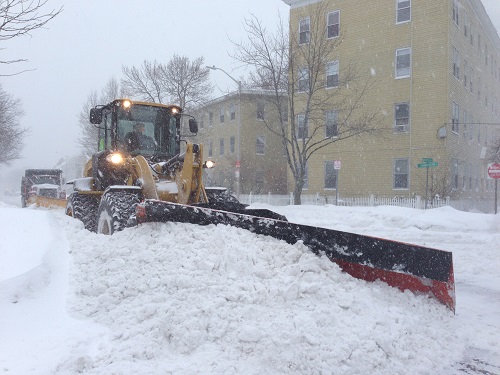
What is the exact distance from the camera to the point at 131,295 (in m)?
4.20

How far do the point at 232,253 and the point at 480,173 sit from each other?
94.1ft

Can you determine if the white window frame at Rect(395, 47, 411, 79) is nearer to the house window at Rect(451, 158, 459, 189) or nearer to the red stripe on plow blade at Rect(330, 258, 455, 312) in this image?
the house window at Rect(451, 158, 459, 189)

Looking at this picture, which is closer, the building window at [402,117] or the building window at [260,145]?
the building window at [402,117]

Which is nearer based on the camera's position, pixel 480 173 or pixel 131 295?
pixel 131 295

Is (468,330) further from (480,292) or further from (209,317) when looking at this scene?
(209,317)

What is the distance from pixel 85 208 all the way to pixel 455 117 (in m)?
19.7

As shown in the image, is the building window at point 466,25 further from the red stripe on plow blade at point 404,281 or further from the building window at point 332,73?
the red stripe on plow blade at point 404,281

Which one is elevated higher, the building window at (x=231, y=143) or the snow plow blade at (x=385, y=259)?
the building window at (x=231, y=143)

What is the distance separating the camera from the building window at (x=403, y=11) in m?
22.1

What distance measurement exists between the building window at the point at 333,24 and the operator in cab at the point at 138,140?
18437 millimetres

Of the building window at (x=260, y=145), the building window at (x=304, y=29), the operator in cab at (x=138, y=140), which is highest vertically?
the building window at (x=304, y=29)

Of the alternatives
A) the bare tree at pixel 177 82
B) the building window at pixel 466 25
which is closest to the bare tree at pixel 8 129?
the bare tree at pixel 177 82

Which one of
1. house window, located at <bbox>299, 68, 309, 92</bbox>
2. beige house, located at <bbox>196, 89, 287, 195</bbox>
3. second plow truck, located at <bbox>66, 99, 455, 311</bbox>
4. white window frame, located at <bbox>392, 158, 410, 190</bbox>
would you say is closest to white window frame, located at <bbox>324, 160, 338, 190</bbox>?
white window frame, located at <bbox>392, 158, 410, 190</bbox>

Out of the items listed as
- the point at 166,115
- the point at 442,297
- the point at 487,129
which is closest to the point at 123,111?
the point at 166,115
